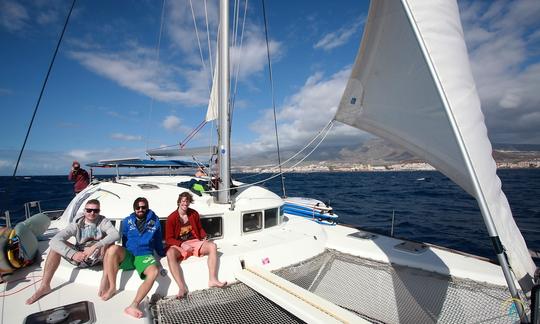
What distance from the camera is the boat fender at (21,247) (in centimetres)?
425

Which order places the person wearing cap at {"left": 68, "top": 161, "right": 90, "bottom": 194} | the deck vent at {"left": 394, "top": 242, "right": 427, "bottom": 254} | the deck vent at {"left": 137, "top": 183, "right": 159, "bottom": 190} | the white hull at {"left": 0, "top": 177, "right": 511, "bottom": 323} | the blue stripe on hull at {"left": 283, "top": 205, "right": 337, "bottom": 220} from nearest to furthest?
the white hull at {"left": 0, "top": 177, "right": 511, "bottom": 323}, the deck vent at {"left": 394, "top": 242, "right": 427, "bottom": 254}, the deck vent at {"left": 137, "top": 183, "right": 159, "bottom": 190}, the blue stripe on hull at {"left": 283, "top": 205, "right": 337, "bottom": 220}, the person wearing cap at {"left": 68, "top": 161, "right": 90, "bottom": 194}

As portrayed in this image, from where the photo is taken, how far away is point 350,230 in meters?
7.58

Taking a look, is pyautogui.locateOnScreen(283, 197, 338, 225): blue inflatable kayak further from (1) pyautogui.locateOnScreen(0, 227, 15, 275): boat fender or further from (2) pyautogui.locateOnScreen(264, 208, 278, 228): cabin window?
(1) pyautogui.locateOnScreen(0, 227, 15, 275): boat fender

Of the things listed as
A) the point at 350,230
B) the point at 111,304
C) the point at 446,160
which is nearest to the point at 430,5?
the point at 446,160

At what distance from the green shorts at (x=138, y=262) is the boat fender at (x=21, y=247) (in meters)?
1.68

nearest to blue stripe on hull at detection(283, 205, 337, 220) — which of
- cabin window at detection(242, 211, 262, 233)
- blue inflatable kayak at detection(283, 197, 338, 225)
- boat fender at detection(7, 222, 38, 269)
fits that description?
blue inflatable kayak at detection(283, 197, 338, 225)

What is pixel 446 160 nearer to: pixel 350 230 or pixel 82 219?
pixel 82 219

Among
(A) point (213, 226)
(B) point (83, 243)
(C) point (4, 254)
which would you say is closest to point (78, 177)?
(C) point (4, 254)

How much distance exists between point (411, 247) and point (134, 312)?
17.4 feet

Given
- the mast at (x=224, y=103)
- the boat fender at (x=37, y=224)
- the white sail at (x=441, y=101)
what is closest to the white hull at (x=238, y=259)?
the boat fender at (x=37, y=224)

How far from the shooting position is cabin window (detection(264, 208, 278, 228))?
20.9 ft

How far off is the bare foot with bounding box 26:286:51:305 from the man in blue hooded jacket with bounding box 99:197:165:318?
0.73 metres

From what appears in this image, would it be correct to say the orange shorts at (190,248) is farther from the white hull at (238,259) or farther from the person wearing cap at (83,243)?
the person wearing cap at (83,243)

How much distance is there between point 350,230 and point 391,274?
2602 millimetres
